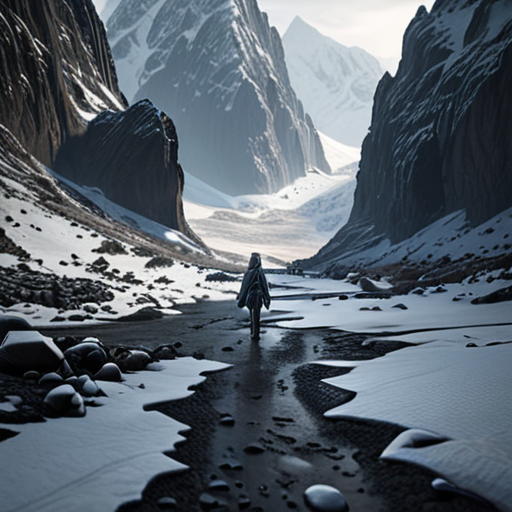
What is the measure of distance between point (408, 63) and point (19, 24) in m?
56.8

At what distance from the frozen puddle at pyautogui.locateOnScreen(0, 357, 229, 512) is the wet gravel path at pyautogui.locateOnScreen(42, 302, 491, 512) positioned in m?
0.20

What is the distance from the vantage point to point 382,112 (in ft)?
252

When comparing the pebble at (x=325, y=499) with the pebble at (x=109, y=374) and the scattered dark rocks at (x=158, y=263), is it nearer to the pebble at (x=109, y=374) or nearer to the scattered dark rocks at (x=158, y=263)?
the pebble at (x=109, y=374)

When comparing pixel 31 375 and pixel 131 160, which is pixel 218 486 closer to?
pixel 31 375

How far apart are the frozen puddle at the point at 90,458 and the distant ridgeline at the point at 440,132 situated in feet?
136

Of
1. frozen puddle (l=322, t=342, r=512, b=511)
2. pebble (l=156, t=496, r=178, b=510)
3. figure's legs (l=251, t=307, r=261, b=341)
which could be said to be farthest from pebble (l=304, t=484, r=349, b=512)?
figure's legs (l=251, t=307, r=261, b=341)

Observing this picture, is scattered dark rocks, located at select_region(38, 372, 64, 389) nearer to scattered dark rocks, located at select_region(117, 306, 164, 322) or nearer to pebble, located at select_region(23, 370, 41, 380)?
pebble, located at select_region(23, 370, 41, 380)

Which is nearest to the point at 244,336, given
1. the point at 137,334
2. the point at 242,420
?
the point at 137,334

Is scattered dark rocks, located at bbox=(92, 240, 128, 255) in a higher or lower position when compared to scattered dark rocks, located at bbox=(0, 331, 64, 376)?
higher

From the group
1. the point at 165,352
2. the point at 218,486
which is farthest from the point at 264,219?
the point at 218,486

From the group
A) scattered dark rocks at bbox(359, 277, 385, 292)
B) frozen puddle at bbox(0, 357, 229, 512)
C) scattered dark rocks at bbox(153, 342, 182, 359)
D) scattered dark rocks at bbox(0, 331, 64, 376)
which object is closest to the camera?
frozen puddle at bbox(0, 357, 229, 512)

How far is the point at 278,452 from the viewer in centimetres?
489

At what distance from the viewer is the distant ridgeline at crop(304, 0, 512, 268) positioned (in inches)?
1641

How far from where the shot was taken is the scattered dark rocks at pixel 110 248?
27.2 meters
